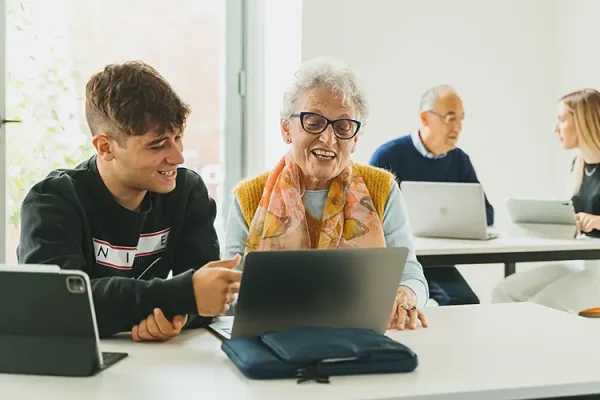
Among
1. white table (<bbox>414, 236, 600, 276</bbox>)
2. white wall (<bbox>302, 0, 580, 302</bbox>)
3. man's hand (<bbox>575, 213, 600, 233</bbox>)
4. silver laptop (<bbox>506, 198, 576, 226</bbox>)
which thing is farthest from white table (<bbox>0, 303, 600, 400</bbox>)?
white wall (<bbox>302, 0, 580, 302</bbox>)

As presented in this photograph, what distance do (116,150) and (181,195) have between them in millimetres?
228

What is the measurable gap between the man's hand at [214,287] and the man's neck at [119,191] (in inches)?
14.7

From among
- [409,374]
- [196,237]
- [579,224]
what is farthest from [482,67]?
[409,374]

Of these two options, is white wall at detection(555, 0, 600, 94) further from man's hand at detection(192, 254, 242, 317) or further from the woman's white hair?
man's hand at detection(192, 254, 242, 317)

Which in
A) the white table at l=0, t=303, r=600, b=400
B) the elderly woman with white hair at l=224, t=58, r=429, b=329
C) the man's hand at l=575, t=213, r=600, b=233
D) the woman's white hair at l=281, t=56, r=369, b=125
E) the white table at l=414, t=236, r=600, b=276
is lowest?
the white table at l=0, t=303, r=600, b=400

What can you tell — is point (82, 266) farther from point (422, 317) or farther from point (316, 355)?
point (422, 317)

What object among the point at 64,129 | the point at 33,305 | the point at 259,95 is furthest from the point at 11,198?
the point at 33,305

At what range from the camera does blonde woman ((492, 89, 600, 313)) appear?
4023mm

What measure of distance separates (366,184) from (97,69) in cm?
234

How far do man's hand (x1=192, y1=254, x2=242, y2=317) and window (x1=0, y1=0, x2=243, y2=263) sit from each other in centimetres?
238

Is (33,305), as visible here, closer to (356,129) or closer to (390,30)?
(356,129)

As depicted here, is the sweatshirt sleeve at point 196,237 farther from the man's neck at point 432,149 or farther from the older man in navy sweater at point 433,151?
the man's neck at point 432,149

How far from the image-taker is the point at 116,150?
191 cm

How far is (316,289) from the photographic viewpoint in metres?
1.59
